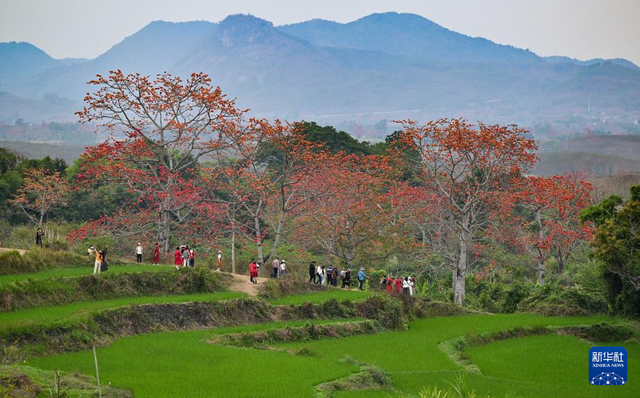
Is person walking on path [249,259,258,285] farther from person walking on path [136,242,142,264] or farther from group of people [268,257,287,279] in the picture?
person walking on path [136,242,142,264]

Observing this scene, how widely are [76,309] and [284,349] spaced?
21.0ft

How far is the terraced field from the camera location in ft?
62.3

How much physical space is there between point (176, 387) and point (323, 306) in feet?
45.2

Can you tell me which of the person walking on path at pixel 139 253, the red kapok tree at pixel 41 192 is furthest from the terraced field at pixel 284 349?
the red kapok tree at pixel 41 192

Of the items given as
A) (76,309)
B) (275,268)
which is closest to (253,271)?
(275,268)

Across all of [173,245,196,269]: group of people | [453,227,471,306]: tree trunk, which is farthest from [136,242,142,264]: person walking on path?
[453,227,471,306]: tree trunk

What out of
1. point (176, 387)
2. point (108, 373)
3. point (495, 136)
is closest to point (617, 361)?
point (176, 387)

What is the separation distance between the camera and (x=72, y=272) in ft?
92.5

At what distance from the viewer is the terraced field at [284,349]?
19.0m

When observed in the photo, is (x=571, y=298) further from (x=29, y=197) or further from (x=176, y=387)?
(x=29, y=197)

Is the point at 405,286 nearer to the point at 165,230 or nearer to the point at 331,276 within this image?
the point at 331,276

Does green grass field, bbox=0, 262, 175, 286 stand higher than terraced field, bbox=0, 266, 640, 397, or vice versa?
green grass field, bbox=0, 262, 175, 286

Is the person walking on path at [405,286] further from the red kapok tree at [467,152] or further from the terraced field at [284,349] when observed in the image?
the terraced field at [284,349]

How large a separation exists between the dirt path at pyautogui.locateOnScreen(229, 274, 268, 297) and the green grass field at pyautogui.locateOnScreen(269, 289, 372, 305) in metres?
0.90
